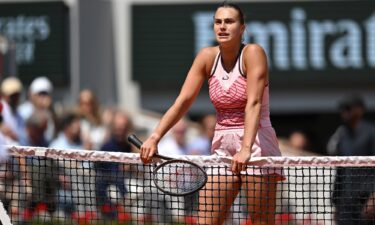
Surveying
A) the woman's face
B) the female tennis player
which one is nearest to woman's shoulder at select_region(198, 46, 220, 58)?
the female tennis player

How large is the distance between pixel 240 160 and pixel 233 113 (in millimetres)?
546

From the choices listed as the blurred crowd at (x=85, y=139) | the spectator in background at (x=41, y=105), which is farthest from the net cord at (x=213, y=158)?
the spectator in background at (x=41, y=105)

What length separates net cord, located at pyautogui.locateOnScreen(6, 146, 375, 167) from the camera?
9398 mm

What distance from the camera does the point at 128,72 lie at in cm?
2105

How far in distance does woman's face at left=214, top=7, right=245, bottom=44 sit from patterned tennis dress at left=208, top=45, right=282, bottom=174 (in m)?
0.16

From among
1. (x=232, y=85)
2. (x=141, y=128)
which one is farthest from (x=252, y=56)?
(x=141, y=128)

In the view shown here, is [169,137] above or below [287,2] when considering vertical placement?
below

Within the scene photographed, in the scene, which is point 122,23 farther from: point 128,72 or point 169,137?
point 169,137

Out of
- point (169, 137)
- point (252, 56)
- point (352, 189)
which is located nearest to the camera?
point (252, 56)

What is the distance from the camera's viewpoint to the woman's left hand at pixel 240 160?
907cm

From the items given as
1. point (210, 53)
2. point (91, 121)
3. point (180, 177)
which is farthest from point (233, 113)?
point (91, 121)

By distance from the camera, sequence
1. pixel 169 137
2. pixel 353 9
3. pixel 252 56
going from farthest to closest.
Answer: pixel 353 9
pixel 169 137
pixel 252 56

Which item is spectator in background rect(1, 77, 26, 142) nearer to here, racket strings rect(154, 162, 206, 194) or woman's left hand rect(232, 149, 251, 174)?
racket strings rect(154, 162, 206, 194)

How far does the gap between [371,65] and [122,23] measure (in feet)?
13.7
